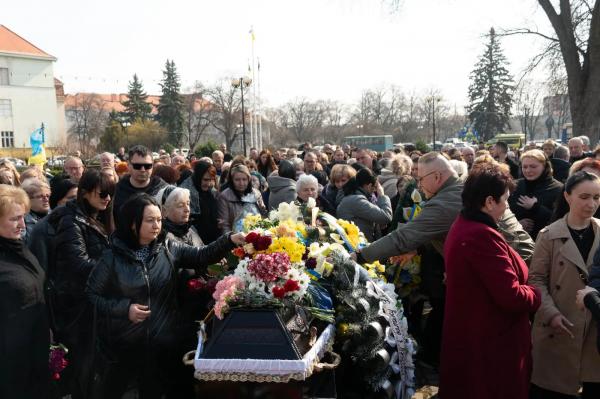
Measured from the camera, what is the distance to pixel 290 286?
3.14 m

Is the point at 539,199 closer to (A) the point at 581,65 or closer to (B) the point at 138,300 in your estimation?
(B) the point at 138,300

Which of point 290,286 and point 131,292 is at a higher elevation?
point 290,286

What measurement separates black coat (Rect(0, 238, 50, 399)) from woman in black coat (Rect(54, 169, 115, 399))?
0.54 metres

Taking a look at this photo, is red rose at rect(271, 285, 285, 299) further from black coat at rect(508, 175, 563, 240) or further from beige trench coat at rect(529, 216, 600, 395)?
black coat at rect(508, 175, 563, 240)

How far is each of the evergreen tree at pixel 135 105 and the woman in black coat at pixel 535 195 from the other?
64206 millimetres

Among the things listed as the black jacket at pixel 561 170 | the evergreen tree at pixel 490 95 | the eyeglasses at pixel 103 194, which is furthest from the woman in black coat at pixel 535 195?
the evergreen tree at pixel 490 95

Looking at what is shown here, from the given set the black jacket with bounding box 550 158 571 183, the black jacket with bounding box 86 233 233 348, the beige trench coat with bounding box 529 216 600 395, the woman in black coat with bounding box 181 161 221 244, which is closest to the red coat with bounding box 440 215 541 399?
the beige trench coat with bounding box 529 216 600 395

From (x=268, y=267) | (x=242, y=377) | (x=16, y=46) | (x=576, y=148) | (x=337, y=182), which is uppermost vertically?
(x=16, y=46)

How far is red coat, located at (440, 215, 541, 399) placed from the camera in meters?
3.24

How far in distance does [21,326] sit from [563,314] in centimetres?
355

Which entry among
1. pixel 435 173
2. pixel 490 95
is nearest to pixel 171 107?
pixel 490 95

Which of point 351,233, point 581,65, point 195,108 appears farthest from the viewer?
point 195,108

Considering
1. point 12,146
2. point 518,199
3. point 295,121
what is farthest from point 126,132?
point 518,199

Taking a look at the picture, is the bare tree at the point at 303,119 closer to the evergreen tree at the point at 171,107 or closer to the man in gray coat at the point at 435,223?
the evergreen tree at the point at 171,107
